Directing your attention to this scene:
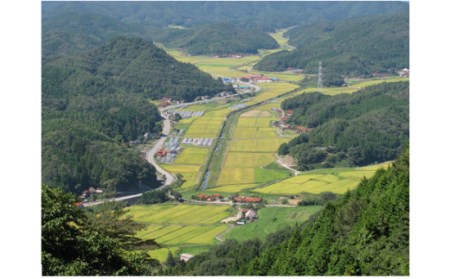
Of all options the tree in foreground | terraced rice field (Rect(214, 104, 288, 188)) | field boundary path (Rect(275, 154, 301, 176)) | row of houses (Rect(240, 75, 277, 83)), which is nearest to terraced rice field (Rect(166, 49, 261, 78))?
row of houses (Rect(240, 75, 277, 83))

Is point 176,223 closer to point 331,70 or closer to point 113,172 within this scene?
point 113,172

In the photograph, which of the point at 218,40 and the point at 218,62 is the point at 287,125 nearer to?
the point at 218,62

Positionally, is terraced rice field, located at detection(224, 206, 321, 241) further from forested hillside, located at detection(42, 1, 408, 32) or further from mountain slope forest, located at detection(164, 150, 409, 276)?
forested hillside, located at detection(42, 1, 408, 32)

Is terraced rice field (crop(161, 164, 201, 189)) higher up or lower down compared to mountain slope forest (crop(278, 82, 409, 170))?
lower down

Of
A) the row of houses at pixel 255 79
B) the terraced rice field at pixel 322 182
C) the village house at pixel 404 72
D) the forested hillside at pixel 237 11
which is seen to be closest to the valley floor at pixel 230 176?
the terraced rice field at pixel 322 182

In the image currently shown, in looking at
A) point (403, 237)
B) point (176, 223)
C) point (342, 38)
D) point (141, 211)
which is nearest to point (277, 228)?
point (176, 223)

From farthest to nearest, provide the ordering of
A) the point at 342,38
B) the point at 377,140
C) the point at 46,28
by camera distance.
Answer: the point at 46,28, the point at 342,38, the point at 377,140
